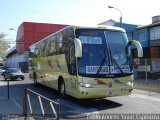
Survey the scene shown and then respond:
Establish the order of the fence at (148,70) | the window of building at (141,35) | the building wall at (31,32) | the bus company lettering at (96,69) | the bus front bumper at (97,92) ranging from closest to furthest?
the bus front bumper at (97,92) < the bus company lettering at (96,69) < the fence at (148,70) < the window of building at (141,35) < the building wall at (31,32)

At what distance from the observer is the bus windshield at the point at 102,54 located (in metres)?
12.4

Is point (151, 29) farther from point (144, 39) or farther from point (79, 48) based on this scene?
point (79, 48)

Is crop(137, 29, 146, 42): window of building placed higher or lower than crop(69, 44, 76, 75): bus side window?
higher

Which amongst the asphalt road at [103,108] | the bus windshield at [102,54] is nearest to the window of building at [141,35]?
the asphalt road at [103,108]

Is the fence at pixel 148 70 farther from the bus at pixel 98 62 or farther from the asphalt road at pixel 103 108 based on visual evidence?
the bus at pixel 98 62

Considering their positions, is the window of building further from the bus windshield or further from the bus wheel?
the bus windshield

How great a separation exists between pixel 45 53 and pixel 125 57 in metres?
8.17

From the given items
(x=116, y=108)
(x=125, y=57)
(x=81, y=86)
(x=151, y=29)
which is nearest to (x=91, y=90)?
(x=81, y=86)

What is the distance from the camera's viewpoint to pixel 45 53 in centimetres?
1998

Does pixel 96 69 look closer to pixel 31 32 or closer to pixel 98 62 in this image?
pixel 98 62

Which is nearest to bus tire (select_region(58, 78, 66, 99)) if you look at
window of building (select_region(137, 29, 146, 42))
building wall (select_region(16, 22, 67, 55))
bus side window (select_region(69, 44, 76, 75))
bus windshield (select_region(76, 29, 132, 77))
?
bus side window (select_region(69, 44, 76, 75))

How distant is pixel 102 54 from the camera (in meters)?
12.7

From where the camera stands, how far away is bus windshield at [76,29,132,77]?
40.8 ft

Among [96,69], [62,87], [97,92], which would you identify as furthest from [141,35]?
[97,92]
